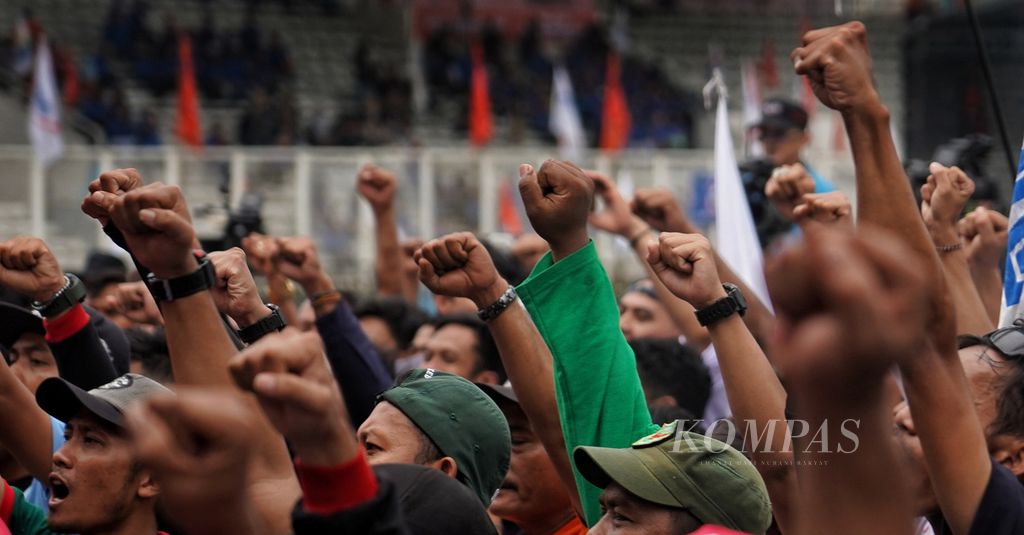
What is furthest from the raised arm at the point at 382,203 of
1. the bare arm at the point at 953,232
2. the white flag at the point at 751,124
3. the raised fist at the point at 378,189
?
the bare arm at the point at 953,232

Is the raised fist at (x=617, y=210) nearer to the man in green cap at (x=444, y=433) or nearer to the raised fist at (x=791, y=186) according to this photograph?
the raised fist at (x=791, y=186)

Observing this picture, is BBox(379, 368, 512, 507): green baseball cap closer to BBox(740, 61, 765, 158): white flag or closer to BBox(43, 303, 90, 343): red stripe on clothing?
BBox(43, 303, 90, 343): red stripe on clothing

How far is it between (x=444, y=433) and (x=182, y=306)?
73cm

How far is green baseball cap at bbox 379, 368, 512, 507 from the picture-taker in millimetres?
3189

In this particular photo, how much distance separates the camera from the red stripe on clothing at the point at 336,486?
6.33 ft

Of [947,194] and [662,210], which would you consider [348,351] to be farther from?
[947,194]

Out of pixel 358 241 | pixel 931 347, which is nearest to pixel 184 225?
pixel 931 347

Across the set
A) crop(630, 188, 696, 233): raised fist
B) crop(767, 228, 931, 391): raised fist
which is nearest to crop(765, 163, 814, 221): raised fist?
crop(630, 188, 696, 233): raised fist

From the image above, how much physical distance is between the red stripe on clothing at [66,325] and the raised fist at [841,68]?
201cm

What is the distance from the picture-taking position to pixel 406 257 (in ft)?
23.7

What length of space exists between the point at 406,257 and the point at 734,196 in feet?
7.29

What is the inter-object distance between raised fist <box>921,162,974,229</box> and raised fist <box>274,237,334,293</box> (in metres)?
1.90

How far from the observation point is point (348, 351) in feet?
14.9

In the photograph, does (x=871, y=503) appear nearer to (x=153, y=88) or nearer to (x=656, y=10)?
(x=153, y=88)
